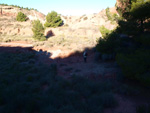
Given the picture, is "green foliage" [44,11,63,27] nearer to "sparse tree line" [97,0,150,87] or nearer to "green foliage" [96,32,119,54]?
"sparse tree line" [97,0,150,87]

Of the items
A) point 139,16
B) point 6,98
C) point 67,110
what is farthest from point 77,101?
point 139,16

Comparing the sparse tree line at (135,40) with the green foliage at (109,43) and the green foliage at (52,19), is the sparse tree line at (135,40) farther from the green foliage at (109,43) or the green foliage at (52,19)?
the green foliage at (52,19)

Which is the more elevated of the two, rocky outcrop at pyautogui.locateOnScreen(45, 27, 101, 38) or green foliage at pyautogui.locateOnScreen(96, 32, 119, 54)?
rocky outcrop at pyautogui.locateOnScreen(45, 27, 101, 38)

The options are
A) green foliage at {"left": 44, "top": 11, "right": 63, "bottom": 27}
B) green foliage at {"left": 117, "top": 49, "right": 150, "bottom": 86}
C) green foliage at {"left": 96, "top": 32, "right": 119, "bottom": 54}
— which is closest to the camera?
green foliage at {"left": 117, "top": 49, "right": 150, "bottom": 86}

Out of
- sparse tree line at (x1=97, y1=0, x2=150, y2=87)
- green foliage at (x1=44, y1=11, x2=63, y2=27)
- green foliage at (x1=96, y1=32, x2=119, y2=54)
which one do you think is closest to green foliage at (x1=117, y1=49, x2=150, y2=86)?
sparse tree line at (x1=97, y1=0, x2=150, y2=87)

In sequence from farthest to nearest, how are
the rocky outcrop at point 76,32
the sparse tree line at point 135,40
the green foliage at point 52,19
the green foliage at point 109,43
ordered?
the green foliage at point 52,19
the rocky outcrop at point 76,32
the green foliage at point 109,43
the sparse tree line at point 135,40

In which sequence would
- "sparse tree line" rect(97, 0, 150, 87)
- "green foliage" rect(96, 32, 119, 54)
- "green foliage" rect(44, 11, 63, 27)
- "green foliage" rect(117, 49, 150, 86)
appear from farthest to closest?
"green foliage" rect(44, 11, 63, 27), "green foliage" rect(96, 32, 119, 54), "sparse tree line" rect(97, 0, 150, 87), "green foliage" rect(117, 49, 150, 86)

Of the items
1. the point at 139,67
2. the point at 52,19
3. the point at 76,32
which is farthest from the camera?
the point at 52,19

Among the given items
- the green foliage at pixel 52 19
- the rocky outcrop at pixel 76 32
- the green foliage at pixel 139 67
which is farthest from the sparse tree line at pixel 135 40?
the green foliage at pixel 52 19

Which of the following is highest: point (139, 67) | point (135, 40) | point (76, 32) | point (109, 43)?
point (76, 32)

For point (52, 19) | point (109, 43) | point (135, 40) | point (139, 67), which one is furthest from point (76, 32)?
point (139, 67)

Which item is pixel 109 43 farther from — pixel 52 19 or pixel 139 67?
pixel 52 19

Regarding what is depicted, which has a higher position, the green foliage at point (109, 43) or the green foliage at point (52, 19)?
the green foliage at point (52, 19)

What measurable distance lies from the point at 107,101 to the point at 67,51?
42.6 feet
